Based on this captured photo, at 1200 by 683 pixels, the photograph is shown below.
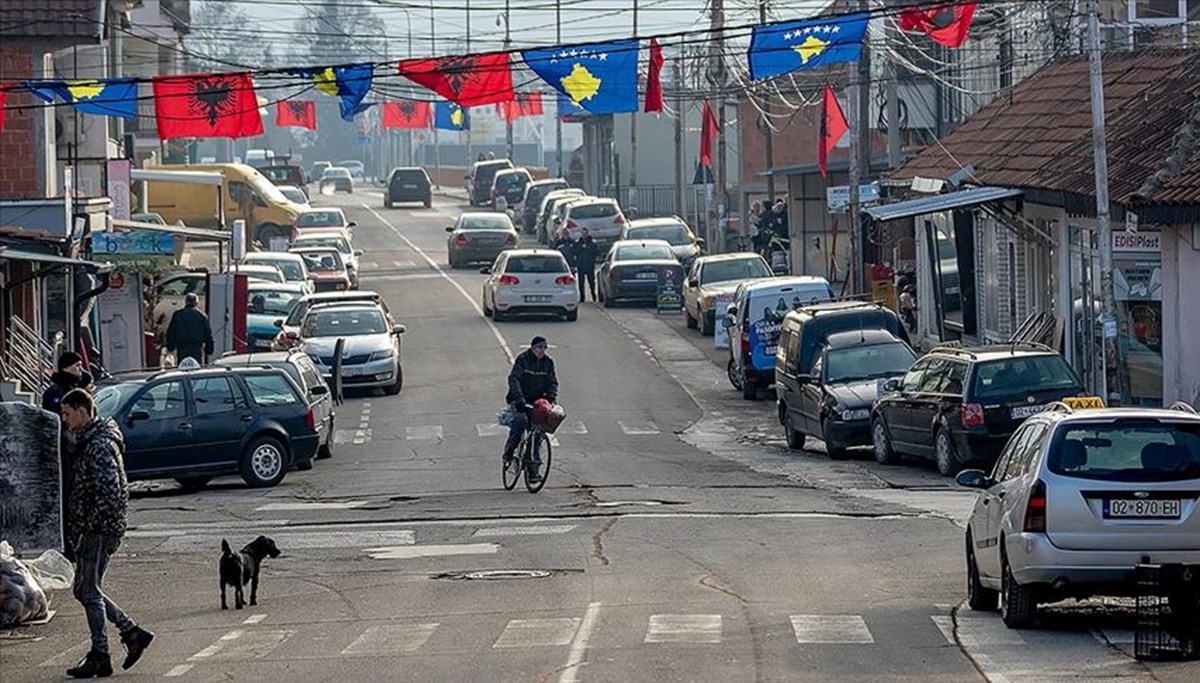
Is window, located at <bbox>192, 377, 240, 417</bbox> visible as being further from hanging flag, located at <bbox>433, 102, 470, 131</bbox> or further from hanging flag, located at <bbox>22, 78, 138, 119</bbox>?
hanging flag, located at <bbox>433, 102, 470, 131</bbox>

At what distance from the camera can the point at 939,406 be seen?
25.3m

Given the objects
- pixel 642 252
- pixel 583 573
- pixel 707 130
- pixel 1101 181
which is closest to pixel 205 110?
pixel 642 252

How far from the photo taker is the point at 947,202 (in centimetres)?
3275

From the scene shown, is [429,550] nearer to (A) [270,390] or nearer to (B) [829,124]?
(A) [270,390]

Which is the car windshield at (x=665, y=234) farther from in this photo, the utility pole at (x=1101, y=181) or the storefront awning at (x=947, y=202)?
the utility pole at (x=1101, y=181)

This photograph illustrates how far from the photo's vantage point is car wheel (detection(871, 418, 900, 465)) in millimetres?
27031

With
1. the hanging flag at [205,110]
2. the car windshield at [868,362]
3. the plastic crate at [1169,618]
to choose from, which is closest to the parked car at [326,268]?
the hanging flag at [205,110]

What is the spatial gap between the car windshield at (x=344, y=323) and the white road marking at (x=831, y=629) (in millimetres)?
23718

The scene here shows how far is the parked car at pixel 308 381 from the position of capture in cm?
2755

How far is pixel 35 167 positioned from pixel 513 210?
48.6 m

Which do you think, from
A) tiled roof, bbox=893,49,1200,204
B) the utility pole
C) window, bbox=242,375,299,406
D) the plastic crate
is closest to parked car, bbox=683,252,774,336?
tiled roof, bbox=893,49,1200,204

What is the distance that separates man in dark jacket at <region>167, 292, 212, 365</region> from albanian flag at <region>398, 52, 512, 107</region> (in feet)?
17.3

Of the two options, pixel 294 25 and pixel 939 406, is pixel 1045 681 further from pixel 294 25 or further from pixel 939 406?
pixel 294 25

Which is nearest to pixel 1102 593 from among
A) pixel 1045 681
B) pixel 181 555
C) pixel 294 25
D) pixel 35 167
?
pixel 1045 681
